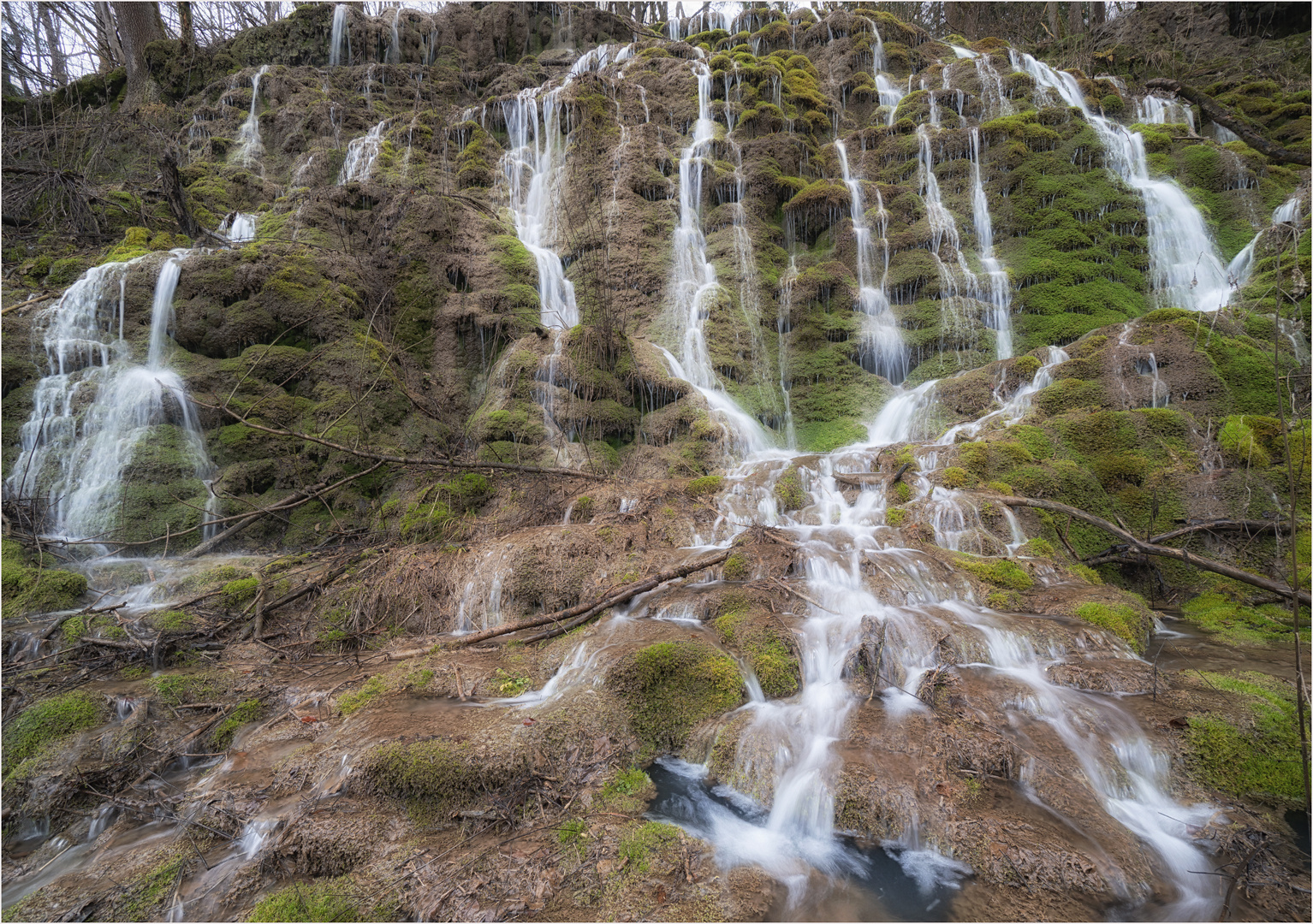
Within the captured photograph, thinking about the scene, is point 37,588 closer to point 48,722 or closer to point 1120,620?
point 48,722

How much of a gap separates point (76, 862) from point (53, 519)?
6734 millimetres

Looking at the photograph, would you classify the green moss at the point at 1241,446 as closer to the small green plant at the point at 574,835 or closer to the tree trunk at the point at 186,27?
the small green plant at the point at 574,835

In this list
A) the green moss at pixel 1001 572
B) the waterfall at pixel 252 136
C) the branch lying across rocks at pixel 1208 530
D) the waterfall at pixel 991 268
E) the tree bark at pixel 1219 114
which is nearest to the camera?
the green moss at pixel 1001 572

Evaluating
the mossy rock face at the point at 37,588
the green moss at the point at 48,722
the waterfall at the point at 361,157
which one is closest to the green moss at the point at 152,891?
the green moss at the point at 48,722

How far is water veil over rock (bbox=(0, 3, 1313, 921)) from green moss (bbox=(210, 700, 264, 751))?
0.02 metres

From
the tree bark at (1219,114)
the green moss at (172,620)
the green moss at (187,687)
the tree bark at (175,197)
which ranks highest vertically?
the tree bark at (175,197)

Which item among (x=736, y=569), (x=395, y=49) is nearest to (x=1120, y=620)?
(x=736, y=569)

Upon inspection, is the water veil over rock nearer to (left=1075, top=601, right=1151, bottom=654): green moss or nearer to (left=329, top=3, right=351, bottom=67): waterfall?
(left=1075, top=601, right=1151, bottom=654): green moss

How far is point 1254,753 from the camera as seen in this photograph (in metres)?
3.39

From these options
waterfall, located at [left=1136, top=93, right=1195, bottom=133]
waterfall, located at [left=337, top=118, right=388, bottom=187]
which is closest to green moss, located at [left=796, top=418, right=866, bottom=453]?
waterfall, located at [left=1136, top=93, right=1195, bottom=133]

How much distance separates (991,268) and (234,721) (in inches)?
634

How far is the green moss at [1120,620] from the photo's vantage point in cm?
476

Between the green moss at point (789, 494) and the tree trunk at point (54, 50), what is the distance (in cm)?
2720

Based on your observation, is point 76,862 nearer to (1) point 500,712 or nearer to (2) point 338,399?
(1) point 500,712
